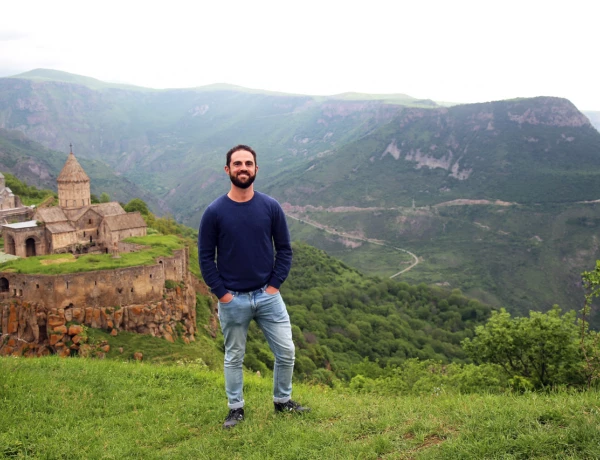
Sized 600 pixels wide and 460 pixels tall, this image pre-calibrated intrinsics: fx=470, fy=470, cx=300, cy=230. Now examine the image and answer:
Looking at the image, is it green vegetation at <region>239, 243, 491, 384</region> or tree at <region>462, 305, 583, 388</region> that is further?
green vegetation at <region>239, 243, 491, 384</region>

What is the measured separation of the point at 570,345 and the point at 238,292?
11.6 meters

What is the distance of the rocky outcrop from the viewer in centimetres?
2098

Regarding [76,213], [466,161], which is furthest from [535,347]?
[466,161]

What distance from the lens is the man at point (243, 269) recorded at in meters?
6.55

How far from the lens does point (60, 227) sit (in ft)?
97.1

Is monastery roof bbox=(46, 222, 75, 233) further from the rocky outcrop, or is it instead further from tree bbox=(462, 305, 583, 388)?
tree bbox=(462, 305, 583, 388)

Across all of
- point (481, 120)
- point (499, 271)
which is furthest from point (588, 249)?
point (481, 120)

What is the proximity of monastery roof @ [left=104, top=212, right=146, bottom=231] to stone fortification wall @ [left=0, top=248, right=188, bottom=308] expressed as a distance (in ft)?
22.8

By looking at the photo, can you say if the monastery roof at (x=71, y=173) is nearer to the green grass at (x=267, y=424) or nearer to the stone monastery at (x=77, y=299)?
the stone monastery at (x=77, y=299)

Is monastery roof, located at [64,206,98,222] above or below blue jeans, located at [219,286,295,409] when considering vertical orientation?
below

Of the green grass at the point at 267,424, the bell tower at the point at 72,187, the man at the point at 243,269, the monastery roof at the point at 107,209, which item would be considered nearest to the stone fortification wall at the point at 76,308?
the monastery roof at the point at 107,209

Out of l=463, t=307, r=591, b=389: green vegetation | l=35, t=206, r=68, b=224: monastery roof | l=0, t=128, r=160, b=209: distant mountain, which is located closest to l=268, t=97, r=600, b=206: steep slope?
l=0, t=128, r=160, b=209: distant mountain

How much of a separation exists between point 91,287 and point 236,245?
18.8 meters

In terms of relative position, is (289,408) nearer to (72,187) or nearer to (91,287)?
(91,287)
